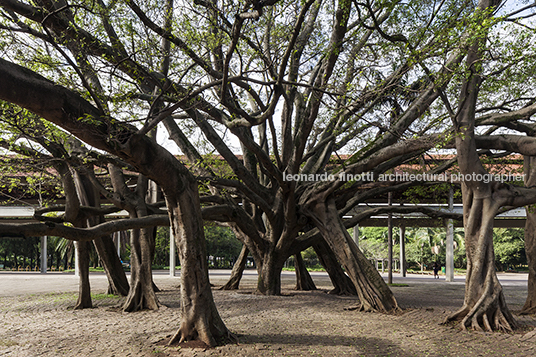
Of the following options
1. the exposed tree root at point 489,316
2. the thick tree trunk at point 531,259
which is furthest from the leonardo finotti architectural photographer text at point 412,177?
the exposed tree root at point 489,316

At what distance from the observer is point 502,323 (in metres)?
7.34

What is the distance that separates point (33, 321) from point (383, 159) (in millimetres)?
8205

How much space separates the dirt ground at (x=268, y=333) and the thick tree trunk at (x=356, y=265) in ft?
1.42

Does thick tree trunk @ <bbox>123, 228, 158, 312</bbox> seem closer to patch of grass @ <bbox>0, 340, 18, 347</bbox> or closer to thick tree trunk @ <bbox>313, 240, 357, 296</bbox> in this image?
patch of grass @ <bbox>0, 340, 18, 347</bbox>

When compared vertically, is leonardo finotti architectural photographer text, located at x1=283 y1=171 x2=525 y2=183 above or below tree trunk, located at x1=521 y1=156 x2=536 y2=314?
above

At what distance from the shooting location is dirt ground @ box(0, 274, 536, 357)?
5.84 metres

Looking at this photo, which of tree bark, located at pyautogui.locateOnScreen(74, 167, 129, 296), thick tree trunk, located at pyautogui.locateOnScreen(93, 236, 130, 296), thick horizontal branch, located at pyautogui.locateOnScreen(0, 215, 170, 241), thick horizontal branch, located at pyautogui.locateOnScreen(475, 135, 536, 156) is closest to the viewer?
thick horizontal branch, located at pyautogui.locateOnScreen(0, 215, 170, 241)

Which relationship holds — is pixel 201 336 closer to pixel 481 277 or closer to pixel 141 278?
pixel 141 278

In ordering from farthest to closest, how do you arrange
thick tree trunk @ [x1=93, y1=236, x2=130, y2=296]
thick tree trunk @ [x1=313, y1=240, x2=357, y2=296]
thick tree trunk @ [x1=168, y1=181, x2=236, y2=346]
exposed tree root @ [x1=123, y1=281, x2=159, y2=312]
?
1. thick tree trunk @ [x1=313, y1=240, x2=357, y2=296]
2. thick tree trunk @ [x1=93, y1=236, x2=130, y2=296]
3. exposed tree root @ [x1=123, y1=281, x2=159, y2=312]
4. thick tree trunk @ [x1=168, y1=181, x2=236, y2=346]

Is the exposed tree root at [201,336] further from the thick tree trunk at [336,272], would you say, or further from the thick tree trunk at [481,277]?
the thick tree trunk at [336,272]

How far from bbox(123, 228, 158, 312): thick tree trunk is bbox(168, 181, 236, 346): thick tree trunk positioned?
400cm

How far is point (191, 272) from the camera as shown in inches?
243

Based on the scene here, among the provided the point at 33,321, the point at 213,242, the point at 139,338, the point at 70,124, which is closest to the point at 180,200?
the point at 70,124

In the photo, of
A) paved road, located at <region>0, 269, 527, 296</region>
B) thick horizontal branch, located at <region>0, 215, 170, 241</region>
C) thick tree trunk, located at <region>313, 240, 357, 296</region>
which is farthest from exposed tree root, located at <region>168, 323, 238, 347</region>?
paved road, located at <region>0, 269, 527, 296</region>
